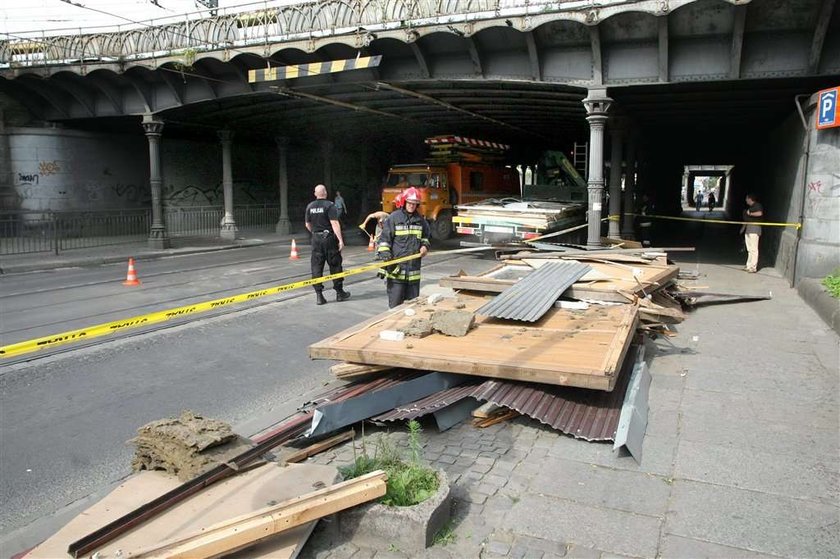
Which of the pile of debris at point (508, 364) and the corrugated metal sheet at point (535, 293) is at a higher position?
the corrugated metal sheet at point (535, 293)

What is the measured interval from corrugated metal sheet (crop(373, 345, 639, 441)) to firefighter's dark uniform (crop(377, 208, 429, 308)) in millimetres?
3124

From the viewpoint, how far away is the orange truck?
21.8m

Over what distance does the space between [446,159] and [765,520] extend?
19.8 meters

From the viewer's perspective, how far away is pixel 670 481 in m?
3.99

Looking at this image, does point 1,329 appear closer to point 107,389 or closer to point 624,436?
point 107,389

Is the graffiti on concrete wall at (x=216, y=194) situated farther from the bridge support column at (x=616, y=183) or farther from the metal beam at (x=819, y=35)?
the metal beam at (x=819, y=35)

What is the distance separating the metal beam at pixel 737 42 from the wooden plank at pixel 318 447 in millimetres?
11171

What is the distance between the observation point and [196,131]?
2620 cm

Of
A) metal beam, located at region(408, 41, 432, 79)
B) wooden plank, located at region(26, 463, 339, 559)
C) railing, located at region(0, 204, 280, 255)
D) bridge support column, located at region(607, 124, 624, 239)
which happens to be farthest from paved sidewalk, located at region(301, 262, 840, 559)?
railing, located at region(0, 204, 280, 255)

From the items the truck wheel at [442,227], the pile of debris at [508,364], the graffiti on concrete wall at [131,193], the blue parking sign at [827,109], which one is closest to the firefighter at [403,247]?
the pile of debris at [508,364]

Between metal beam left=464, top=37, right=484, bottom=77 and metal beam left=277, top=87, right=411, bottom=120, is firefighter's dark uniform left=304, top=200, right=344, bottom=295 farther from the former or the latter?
metal beam left=277, top=87, right=411, bottom=120

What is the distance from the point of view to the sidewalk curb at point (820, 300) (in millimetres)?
8500

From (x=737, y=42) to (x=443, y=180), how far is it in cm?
1117

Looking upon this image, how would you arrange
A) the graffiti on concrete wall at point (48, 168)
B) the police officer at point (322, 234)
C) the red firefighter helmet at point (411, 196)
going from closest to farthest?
the red firefighter helmet at point (411, 196)
the police officer at point (322, 234)
the graffiti on concrete wall at point (48, 168)
